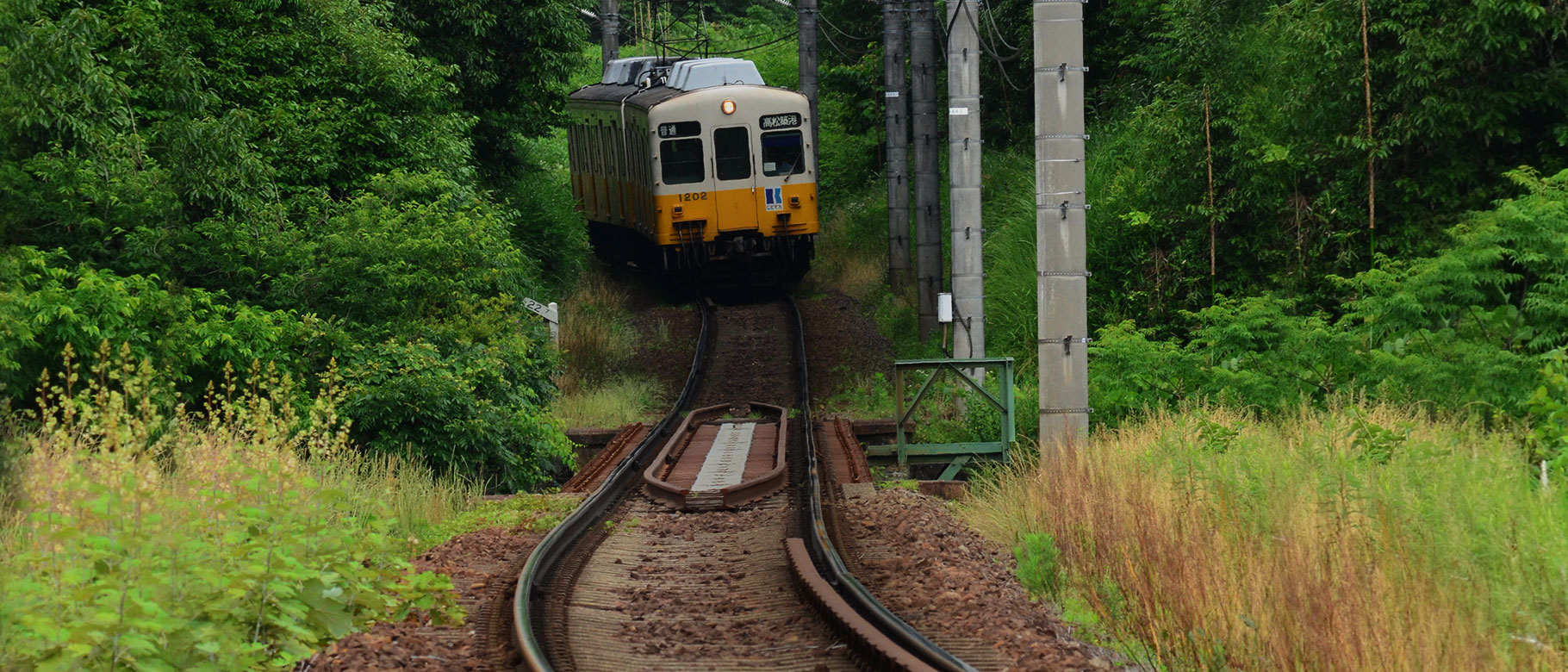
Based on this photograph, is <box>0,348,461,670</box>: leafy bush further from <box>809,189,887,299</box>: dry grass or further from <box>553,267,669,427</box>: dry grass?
<box>809,189,887,299</box>: dry grass

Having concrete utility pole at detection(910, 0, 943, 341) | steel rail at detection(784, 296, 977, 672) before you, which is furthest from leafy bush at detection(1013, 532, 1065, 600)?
concrete utility pole at detection(910, 0, 943, 341)

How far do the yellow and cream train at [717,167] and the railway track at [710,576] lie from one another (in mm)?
8348

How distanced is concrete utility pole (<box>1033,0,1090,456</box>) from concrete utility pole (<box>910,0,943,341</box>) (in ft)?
21.0

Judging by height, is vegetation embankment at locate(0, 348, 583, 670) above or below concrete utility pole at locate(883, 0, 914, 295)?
below

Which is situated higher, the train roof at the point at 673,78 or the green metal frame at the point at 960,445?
the train roof at the point at 673,78

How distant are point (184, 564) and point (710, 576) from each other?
11.1 ft

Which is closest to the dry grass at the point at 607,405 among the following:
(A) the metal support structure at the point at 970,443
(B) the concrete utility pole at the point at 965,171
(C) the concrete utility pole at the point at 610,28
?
(A) the metal support structure at the point at 970,443

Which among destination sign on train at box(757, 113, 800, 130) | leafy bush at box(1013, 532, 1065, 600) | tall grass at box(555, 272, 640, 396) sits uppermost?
destination sign on train at box(757, 113, 800, 130)

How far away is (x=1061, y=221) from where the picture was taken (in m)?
10.6

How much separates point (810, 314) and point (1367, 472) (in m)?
17.5

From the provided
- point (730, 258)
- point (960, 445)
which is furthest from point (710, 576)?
point (730, 258)

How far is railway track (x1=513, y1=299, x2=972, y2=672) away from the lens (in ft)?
21.2

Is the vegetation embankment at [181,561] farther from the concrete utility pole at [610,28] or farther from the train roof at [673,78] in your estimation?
the concrete utility pole at [610,28]

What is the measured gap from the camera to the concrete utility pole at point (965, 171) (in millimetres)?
14312
